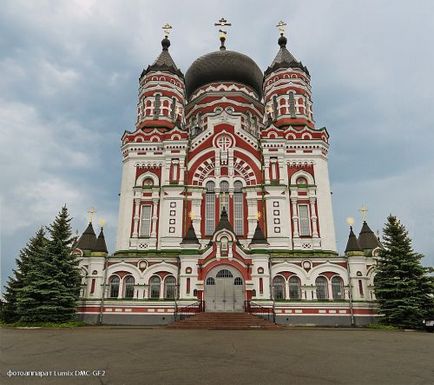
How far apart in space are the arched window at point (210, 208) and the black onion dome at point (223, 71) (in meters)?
13.4

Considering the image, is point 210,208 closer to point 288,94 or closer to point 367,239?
point 367,239

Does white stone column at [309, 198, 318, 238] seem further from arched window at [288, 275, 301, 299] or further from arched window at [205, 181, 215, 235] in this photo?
arched window at [205, 181, 215, 235]

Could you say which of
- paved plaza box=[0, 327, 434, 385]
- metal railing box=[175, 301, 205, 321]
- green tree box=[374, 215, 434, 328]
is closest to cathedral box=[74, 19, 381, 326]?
metal railing box=[175, 301, 205, 321]

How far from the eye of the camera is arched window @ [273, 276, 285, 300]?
23.6 metres

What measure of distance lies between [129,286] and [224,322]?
26.0 ft

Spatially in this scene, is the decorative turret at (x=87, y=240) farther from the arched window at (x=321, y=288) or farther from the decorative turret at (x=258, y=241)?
the arched window at (x=321, y=288)

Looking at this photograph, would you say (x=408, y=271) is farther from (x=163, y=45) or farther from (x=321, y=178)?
(x=163, y=45)

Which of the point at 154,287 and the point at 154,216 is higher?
the point at 154,216

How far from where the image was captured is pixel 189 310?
22.3 metres

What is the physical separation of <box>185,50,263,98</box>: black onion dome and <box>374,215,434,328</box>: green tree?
21863mm

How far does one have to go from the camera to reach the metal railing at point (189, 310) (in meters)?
22.2

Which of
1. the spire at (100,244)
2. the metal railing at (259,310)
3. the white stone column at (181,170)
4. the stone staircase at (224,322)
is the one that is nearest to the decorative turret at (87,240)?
the spire at (100,244)

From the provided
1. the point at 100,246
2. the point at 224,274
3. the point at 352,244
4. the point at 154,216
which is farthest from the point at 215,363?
the point at 154,216

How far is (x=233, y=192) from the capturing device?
2862 cm
